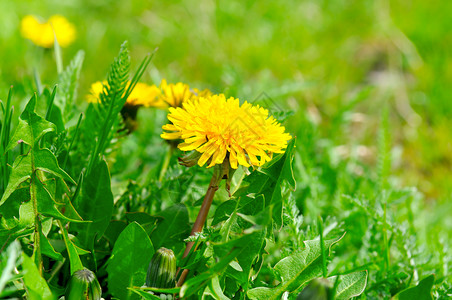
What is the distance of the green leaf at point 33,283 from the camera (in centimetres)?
84

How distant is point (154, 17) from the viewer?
3439 millimetres

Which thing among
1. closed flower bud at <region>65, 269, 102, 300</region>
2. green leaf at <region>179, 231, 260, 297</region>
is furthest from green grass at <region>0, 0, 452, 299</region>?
closed flower bud at <region>65, 269, 102, 300</region>

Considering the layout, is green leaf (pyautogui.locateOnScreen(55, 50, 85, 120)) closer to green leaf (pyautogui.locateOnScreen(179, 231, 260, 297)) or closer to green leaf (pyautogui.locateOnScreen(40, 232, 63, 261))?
green leaf (pyautogui.locateOnScreen(40, 232, 63, 261))

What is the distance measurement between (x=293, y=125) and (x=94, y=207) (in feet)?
4.45

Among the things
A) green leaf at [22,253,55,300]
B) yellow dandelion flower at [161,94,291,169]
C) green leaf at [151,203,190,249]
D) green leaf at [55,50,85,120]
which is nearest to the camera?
green leaf at [22,253,55,300]

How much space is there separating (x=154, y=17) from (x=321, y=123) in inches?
61.3

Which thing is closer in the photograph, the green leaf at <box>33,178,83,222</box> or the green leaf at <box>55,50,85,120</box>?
the green leaf at <box>33,178,83,222</box>

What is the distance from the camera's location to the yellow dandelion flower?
958 mm

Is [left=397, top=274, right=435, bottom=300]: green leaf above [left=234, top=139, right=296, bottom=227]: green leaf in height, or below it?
below

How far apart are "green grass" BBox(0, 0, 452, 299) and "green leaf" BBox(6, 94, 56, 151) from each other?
100 millimetres

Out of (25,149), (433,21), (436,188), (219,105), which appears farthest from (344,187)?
(433,21)

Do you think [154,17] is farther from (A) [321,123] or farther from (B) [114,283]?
(B) [114,283]

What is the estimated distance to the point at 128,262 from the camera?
1052 mm

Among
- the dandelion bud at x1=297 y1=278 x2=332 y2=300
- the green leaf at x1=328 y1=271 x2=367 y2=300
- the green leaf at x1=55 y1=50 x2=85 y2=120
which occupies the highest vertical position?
the green leaf at x1=55 y1=50 x2=85 y2=120
